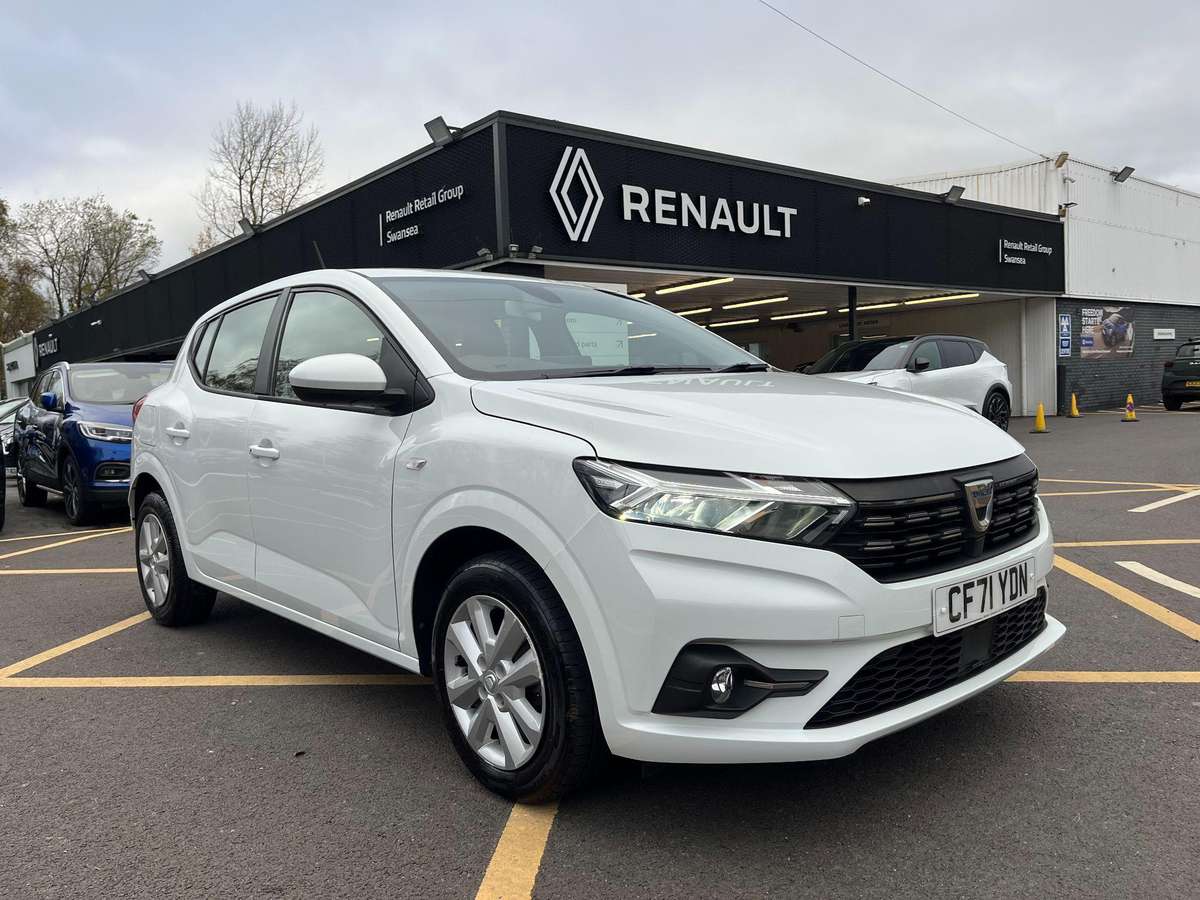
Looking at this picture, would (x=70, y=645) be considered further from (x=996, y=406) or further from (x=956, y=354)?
(x=996, y=406)

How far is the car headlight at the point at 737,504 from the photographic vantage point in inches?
88.2

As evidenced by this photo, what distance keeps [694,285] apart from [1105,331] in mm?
12770

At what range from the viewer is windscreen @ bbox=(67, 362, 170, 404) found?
9.34m

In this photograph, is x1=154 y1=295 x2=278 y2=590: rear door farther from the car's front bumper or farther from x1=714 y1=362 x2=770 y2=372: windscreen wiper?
the car's front bumper

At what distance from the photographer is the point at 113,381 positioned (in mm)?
9531

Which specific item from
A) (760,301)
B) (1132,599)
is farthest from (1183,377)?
(1132,599)

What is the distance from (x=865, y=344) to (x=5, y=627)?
10.9 metres

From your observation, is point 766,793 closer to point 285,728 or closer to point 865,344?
point 285,728

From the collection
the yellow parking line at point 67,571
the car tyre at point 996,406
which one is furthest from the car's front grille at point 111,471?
the car tyre at point 996,406

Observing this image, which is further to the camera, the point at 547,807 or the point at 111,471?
the point at 111,471

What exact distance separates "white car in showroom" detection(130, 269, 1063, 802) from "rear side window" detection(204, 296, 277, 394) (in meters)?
0.41

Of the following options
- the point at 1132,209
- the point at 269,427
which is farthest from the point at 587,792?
the point at 1132,209

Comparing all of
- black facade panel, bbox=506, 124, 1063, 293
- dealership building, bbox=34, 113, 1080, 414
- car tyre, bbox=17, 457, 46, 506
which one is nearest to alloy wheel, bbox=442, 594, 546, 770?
dealership building, bbox=34, 113, 1080, 414

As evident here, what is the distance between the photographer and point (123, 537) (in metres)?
8.34
